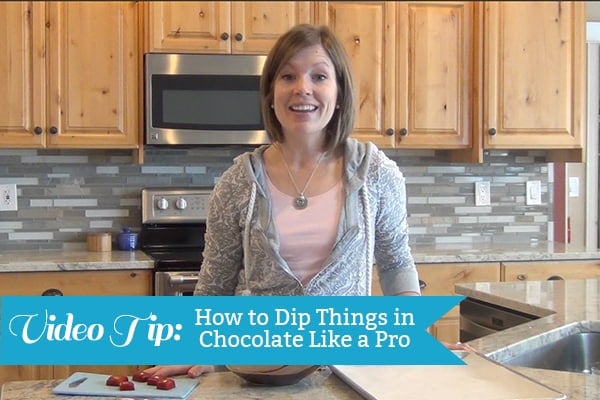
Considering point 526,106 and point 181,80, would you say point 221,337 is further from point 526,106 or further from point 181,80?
point 526,106

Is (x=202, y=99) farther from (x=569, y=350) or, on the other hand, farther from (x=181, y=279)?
(x=569, y=350)

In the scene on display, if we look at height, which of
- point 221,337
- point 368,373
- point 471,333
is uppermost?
point 221,337

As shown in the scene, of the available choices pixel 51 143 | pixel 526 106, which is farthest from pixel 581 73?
pixel 51 143

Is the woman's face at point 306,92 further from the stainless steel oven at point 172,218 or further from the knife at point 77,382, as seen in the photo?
the stainless steel oven at point 172,218

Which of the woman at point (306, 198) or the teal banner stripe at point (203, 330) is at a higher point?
the woman at point (306, 198)

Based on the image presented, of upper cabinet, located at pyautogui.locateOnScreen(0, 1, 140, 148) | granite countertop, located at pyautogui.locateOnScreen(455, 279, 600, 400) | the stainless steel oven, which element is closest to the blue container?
the stainless steel oven

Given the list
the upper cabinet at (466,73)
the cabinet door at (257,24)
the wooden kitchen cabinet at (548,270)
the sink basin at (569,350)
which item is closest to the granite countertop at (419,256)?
the wooden kitchen cabinet at (548,270)

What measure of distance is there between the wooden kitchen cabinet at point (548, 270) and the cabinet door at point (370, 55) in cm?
A: 77

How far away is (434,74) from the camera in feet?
11.5

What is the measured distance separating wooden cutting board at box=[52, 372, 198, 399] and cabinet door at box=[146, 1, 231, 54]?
7.14 feet

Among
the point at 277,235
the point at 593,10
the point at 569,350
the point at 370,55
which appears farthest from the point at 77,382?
the point at 593,10

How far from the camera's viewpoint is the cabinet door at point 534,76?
3537 millimetres

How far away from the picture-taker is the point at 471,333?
7.64 ft

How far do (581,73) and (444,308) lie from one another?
286cm
